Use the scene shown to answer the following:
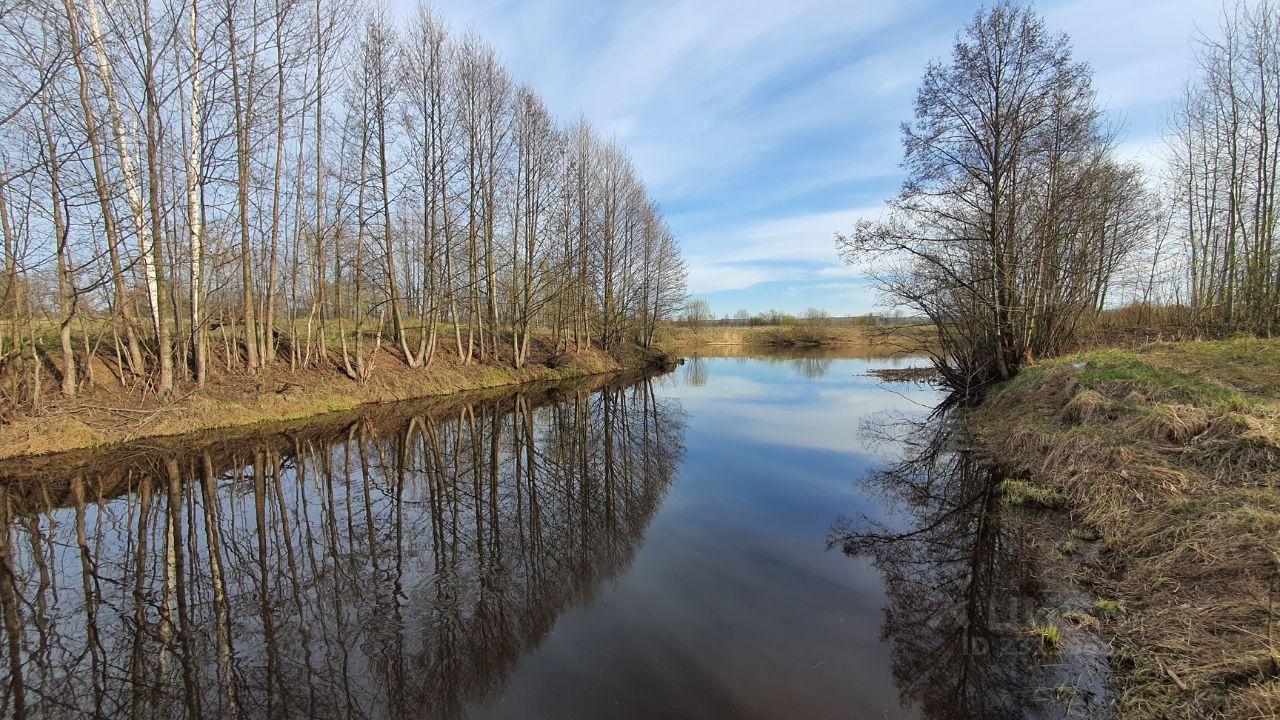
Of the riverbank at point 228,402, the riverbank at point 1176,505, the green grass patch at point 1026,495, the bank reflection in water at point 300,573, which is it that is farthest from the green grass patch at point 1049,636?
the riverbank at point 228,402

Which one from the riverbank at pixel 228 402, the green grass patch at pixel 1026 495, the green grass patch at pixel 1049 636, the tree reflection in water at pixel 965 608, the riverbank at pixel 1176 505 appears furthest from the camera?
the riverbank at pixel 228 402

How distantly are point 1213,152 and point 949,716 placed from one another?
26.1 meters

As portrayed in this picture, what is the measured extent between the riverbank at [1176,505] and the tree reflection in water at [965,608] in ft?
1.34

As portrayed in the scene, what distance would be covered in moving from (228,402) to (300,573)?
994 centimetres

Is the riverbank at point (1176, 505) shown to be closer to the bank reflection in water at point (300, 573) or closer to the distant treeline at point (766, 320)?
the bank reflection in water at point (300, 573)

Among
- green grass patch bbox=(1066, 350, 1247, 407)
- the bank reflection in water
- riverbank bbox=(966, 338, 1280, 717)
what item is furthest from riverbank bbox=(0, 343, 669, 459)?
green grass patch bbox=(1066, 350, 1247, 407)

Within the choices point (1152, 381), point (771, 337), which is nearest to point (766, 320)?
point (771, 337)

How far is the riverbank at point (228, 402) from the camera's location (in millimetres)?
9383

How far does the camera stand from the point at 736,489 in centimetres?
830

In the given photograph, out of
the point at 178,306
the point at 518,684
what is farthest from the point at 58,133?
the point at 518,684

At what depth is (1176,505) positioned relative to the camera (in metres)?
4.96

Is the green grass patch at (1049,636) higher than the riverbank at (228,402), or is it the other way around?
the riverbank at (228,402)

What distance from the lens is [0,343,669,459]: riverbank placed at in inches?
369

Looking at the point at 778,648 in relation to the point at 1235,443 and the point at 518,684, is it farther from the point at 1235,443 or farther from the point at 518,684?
the point at 1235,443
